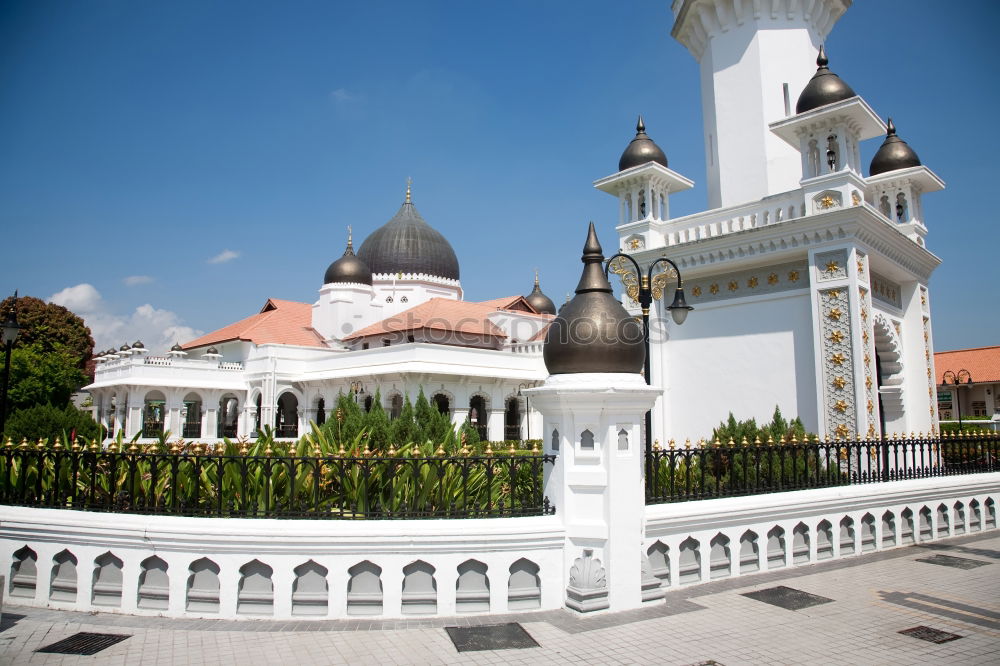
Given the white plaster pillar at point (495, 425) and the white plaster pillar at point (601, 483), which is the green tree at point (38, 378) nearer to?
the white plaster pillar at point (495, 425)

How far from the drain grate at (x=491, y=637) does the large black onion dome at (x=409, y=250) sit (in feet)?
111

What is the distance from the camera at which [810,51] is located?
15883 mm

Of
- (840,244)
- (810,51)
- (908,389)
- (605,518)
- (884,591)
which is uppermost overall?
(810,51)

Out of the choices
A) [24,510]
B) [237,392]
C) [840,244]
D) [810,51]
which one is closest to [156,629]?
[24,510]

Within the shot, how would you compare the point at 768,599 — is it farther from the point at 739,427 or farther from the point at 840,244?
the point at 840,244

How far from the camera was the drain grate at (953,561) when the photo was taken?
23.0ft

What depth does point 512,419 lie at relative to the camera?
34062mm

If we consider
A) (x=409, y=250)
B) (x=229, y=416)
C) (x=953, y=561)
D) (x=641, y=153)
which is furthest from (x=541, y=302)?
(x=953, y=561)

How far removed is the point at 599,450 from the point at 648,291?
11.6 ft

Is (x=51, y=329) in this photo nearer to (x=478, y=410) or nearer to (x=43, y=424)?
(x=478, y=410)

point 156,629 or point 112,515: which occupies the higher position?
point 112,515

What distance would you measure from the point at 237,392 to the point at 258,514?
30.8m

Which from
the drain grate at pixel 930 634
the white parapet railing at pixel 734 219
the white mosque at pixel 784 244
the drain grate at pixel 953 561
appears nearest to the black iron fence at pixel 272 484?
the drain grate at pixel 930 634

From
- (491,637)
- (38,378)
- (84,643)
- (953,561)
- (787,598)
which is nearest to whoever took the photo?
(84,643)
